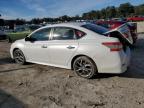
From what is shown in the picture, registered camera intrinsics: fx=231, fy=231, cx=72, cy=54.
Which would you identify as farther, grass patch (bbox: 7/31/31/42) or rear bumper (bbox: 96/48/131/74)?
grass patch (bbox: 7/31/31/42)

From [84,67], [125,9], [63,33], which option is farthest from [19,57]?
[125,9]

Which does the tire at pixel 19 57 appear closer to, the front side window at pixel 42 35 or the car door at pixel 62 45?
the front side window at pixel 42 35

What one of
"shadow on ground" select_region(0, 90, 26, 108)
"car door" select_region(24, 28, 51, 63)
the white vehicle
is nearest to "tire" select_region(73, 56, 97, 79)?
the white vehicle

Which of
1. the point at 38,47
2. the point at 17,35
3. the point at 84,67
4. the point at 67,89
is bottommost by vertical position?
the point at 67,89

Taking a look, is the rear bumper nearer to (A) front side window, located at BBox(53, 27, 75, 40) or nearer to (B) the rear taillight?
(B) the rear taillight

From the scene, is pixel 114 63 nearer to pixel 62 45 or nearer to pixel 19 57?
pixel 62 45

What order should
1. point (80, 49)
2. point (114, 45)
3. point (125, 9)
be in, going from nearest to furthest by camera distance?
point (114, 45), point (80, 49), point (125, 9)

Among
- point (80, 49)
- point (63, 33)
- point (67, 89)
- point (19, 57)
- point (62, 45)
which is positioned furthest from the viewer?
point (19, 57)

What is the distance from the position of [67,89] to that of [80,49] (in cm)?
128

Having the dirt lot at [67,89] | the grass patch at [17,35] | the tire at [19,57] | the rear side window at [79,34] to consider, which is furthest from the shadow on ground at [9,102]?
the grass patch at [17,35]

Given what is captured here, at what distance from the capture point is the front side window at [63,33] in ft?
22.6

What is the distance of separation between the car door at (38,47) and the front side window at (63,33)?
1.00ft

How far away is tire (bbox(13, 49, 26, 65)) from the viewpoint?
8.59 meters

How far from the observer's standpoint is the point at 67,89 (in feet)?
19.2
